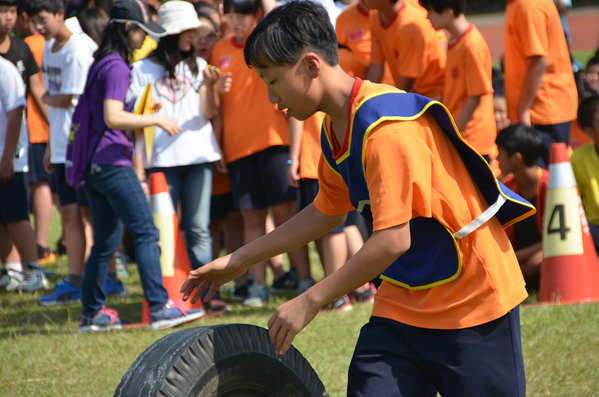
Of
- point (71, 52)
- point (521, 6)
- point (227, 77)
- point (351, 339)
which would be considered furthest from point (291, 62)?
point (71, 52)

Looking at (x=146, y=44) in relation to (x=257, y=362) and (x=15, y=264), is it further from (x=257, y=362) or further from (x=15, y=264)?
(x=257, y=362)

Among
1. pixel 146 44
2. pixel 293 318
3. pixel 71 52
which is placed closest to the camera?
pixel 293 318

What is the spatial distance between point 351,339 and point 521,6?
2766 millimetres

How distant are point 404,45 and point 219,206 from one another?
6.76ft

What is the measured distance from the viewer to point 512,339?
204cm

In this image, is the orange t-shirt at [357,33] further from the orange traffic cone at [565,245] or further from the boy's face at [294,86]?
the boy's face at [294,86]

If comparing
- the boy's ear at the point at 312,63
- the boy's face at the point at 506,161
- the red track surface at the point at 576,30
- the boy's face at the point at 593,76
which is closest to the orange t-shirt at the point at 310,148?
the boy's face at the point at 506,161

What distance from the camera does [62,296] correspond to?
5.44 m

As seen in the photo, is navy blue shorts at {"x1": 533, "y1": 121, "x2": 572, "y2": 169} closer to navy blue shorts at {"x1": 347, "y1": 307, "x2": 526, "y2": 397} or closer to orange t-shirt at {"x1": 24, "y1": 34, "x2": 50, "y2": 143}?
navy blue shorts at {"x1": 347, "y1": 307, "x2": 526, "y2": 397}

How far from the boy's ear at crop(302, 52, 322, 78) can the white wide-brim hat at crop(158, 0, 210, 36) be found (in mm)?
3078

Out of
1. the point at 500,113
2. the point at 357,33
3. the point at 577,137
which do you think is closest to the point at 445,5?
the point at 357,33

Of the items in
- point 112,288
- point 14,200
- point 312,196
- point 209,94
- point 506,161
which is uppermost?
point 209,94

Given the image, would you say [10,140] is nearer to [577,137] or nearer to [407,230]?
[407,230]

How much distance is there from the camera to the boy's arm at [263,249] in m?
2.25
